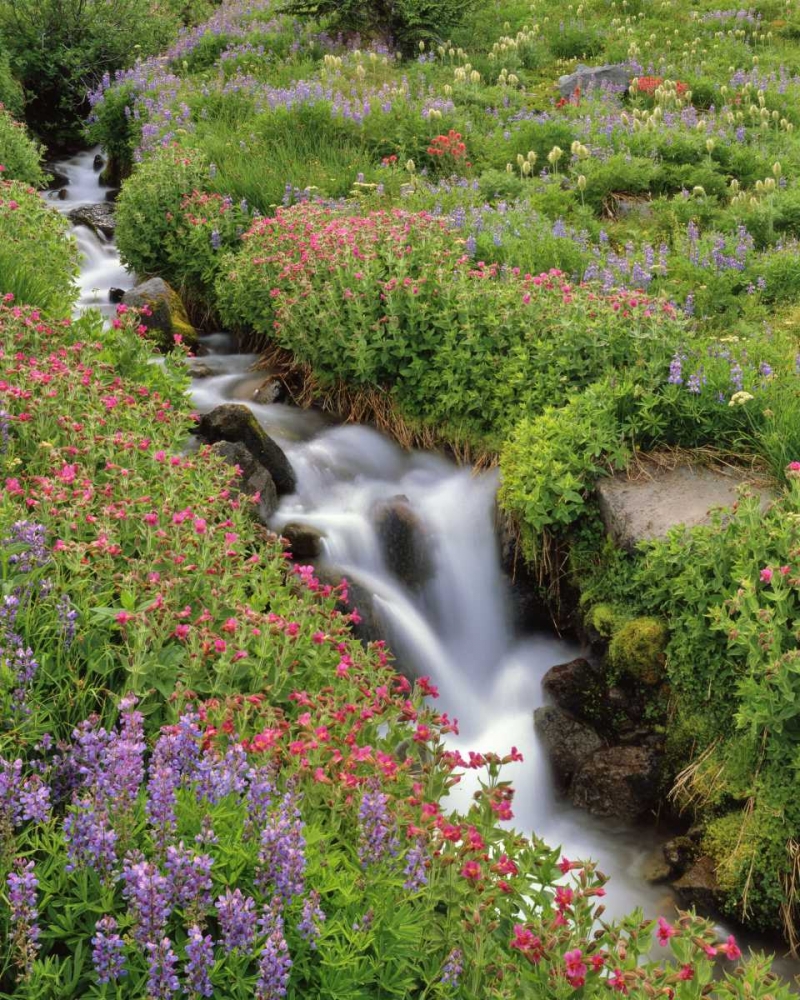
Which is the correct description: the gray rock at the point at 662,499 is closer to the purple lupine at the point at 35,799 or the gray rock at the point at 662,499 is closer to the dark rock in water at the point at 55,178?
the purple lupine at the point at 35,799

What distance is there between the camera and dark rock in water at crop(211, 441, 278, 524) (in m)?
6.40

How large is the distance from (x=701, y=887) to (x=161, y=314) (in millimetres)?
6863

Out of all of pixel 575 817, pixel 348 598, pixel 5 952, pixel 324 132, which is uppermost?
pixel 5 952

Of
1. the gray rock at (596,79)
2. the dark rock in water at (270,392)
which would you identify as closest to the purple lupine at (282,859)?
the dark rock in water at (270,392)

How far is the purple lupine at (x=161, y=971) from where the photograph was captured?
2227mm

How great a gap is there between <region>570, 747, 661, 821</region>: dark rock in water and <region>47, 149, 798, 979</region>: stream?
0.08m

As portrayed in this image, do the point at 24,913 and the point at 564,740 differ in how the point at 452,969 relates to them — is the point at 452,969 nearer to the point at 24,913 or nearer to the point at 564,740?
the point at 24,913

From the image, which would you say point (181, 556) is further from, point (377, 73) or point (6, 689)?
point (377, 73)

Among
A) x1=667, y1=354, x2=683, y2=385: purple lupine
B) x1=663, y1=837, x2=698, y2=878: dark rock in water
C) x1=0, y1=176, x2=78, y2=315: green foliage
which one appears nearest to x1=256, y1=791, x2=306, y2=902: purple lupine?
x1=663, y1=837, x2=698, y2=878: dark rock in water

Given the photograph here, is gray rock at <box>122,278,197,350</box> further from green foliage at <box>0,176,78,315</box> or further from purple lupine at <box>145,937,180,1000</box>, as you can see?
purple lupine at <box>145,937,180,1000</box>

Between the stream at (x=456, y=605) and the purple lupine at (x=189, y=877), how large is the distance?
9.78 feet

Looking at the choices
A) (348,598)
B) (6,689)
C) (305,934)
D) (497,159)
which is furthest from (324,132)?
(305,934)

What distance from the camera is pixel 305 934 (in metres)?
2.54

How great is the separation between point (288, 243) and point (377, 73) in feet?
21.9
